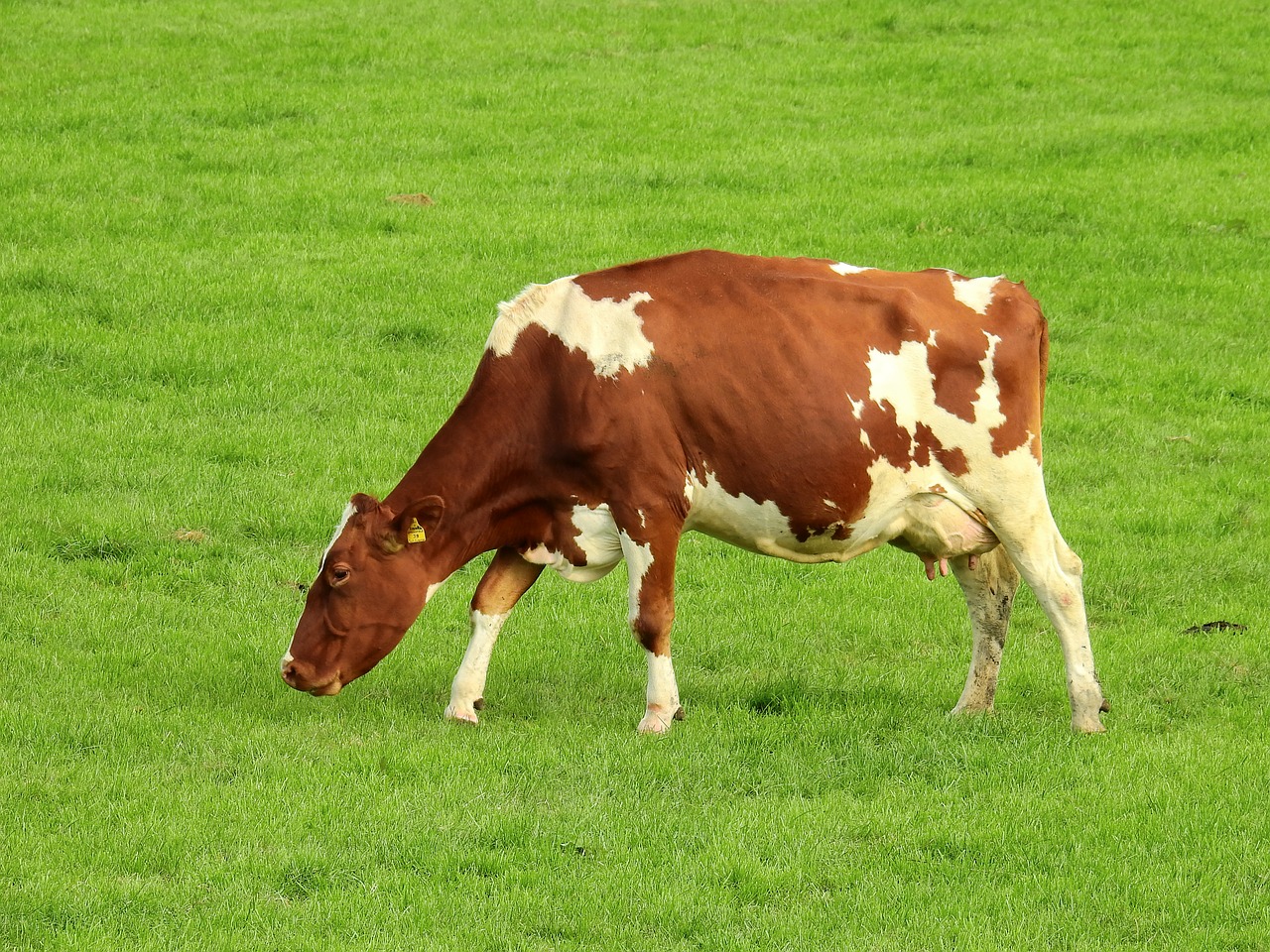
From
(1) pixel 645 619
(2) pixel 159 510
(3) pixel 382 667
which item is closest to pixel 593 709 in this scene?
(1) pixel 645 619

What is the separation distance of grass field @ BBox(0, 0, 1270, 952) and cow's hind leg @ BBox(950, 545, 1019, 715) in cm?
35

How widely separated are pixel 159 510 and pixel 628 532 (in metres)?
5.12

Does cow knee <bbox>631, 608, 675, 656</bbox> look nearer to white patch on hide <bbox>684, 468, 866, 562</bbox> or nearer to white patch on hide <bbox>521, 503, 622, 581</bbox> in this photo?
white patch on hide <bbox>521, 503, 622, 581</bbox>

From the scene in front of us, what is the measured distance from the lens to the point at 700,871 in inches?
305

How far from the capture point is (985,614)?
10.4 meters

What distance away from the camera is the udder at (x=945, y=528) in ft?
32.8

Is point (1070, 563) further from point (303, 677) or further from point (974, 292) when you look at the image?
point (303, 677)

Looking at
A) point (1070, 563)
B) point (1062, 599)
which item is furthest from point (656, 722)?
point (1070, 563)

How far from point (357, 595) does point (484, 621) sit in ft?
2.60

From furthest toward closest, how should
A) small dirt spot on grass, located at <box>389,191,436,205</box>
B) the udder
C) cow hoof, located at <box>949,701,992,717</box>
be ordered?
small dirt spot on grass, located at <box>389,191,436,205</box> < cow hoof, located at <box>949,701,992,717</box> < the udder

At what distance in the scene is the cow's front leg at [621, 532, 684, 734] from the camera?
973 cm

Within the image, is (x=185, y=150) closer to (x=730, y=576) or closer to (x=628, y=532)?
(x=730, y=576)

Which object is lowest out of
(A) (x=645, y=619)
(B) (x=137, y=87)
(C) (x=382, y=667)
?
(C) (x=382, y=667)

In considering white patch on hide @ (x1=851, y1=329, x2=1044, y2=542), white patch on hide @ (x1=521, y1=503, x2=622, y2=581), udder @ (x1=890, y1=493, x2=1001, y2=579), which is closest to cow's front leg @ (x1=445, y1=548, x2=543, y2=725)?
white patch on hide @ (x1=521, y1=503, x2=622, y2=581)
